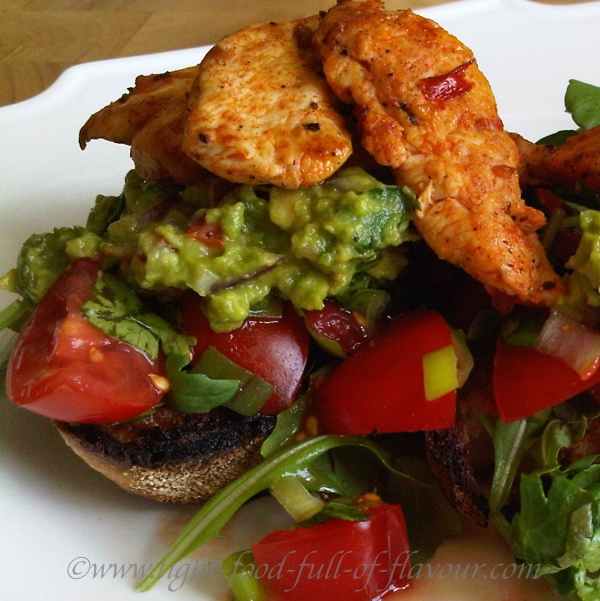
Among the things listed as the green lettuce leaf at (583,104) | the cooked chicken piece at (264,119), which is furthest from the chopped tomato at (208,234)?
the green lettuce leaf at (583,104)

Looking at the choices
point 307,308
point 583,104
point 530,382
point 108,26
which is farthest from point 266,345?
point 108,26

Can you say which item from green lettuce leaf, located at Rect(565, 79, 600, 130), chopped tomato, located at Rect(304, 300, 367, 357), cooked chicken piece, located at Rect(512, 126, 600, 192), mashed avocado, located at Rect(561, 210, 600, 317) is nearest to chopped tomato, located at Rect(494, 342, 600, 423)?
mashed avocado, located at Rect(561, 210, 600, 317)

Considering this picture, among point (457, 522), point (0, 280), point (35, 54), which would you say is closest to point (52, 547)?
point (0, 280)

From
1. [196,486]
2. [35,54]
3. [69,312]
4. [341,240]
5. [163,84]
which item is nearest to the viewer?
[341,240]

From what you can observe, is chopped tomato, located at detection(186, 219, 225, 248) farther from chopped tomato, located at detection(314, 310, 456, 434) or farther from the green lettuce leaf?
the green lettuce leaf

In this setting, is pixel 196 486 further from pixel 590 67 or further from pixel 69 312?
pixel 590 67
